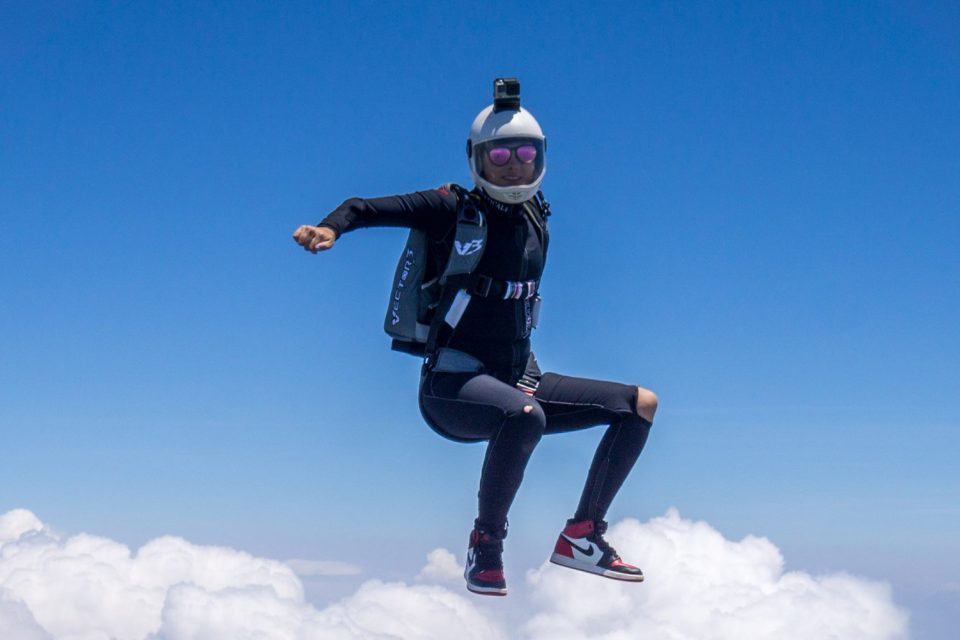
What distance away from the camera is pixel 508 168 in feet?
27.1

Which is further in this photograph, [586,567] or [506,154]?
[586,567]

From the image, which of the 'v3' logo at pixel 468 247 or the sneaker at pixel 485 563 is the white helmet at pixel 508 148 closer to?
the 'v3' logo at pixel 468 247

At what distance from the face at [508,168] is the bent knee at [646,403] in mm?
1790

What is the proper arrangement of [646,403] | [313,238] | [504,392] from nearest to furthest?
[313,238] → [504,392] → [646,403]

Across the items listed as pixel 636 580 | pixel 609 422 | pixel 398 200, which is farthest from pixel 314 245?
pixel 636 580

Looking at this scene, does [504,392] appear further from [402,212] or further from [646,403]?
[402,212]

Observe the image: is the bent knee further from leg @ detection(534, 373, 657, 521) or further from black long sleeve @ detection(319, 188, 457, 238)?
black long sleeve @ detection(319, 188, 457, 238)

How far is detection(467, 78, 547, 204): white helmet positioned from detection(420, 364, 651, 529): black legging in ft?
4.53

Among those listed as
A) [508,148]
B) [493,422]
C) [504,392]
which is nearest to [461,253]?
[508,148]

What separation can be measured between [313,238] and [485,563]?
2745 millimetres

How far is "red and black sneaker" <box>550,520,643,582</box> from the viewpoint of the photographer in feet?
27.8

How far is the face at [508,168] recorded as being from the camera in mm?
8227

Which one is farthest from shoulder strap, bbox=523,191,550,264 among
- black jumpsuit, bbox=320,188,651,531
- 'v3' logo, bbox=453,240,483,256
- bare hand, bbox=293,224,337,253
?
bare hand, bbox=293,224,337,253

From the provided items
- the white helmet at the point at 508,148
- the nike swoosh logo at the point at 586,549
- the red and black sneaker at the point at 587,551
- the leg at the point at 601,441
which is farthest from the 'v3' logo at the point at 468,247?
the nike swoosh logo at the point at 586,549
